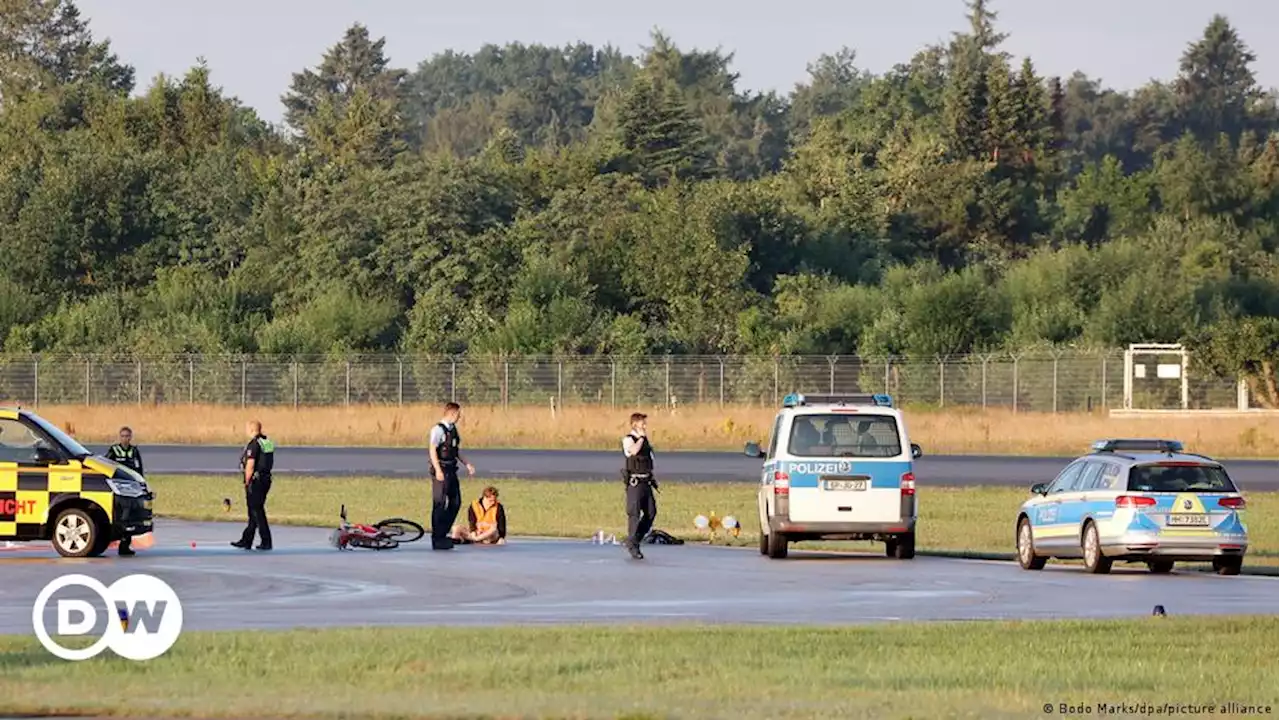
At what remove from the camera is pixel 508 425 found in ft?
225

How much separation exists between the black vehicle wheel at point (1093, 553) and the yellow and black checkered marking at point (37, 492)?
1107 centimetres

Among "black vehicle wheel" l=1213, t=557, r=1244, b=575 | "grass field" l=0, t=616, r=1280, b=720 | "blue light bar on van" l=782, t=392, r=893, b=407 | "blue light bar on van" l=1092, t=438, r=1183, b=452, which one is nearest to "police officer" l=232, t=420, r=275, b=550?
"blue light bar on van" l=782, t=392, r=893, b=407

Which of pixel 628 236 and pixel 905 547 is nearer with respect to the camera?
pixel 905 547

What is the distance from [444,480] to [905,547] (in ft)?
18.7

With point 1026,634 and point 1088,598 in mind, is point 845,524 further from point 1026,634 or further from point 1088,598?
point 1026,634

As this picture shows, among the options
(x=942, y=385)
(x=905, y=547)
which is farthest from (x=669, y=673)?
(x=942, y=385)

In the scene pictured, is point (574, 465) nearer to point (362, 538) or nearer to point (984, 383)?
point (984, 383)

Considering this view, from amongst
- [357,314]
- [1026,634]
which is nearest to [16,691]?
[1026,634]

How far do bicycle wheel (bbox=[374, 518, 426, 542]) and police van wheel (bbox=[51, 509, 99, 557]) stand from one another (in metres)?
4.12

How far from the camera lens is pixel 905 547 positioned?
2870cm

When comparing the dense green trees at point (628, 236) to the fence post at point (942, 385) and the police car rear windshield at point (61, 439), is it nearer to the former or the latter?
the fence post at point (942, 385)

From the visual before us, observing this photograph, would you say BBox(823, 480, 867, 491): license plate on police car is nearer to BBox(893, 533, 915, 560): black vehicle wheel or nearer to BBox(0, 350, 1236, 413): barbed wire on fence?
BBox(893, 533, 915, 560): black vehicle wheel

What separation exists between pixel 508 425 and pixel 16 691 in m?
53.9

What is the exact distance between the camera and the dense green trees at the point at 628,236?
8650 centimetres
